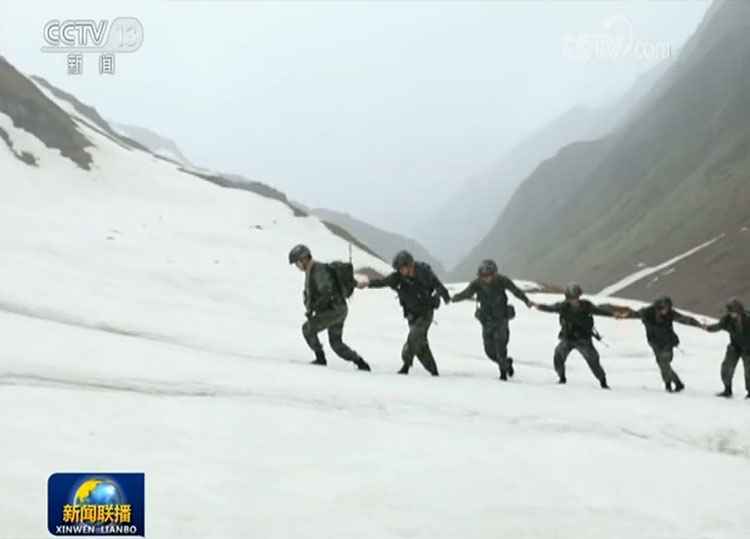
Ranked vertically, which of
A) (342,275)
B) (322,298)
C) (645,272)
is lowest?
(322,298)

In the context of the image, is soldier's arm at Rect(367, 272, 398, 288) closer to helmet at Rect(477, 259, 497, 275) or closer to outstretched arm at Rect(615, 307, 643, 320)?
helmet at Rect(477, 259, 497, 275)

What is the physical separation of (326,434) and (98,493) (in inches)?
106

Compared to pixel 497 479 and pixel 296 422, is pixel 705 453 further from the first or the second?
pixel 296 422

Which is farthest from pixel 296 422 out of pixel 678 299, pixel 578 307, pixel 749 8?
pixel 749 8

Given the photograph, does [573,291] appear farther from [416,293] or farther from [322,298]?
[322,298]

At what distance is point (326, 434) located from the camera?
798 cm

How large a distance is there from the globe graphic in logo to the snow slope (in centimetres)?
25

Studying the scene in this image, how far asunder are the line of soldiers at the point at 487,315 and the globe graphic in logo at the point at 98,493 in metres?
5.57

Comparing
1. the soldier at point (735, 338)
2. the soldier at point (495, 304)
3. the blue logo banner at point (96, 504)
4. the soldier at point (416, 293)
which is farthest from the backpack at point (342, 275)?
the soldier at point (735, 338)

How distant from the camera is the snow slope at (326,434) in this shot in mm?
6242

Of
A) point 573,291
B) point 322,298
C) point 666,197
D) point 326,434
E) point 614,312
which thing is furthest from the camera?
point 666,197

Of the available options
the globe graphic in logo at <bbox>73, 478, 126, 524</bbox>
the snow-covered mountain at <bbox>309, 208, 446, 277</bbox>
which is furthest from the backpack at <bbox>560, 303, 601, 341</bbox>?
the snow-covered mountain at <bbox>309, 208, 446, 277</bbox>

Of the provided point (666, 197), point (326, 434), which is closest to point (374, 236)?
→ point (666, 197)

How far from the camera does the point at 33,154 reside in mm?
40188
